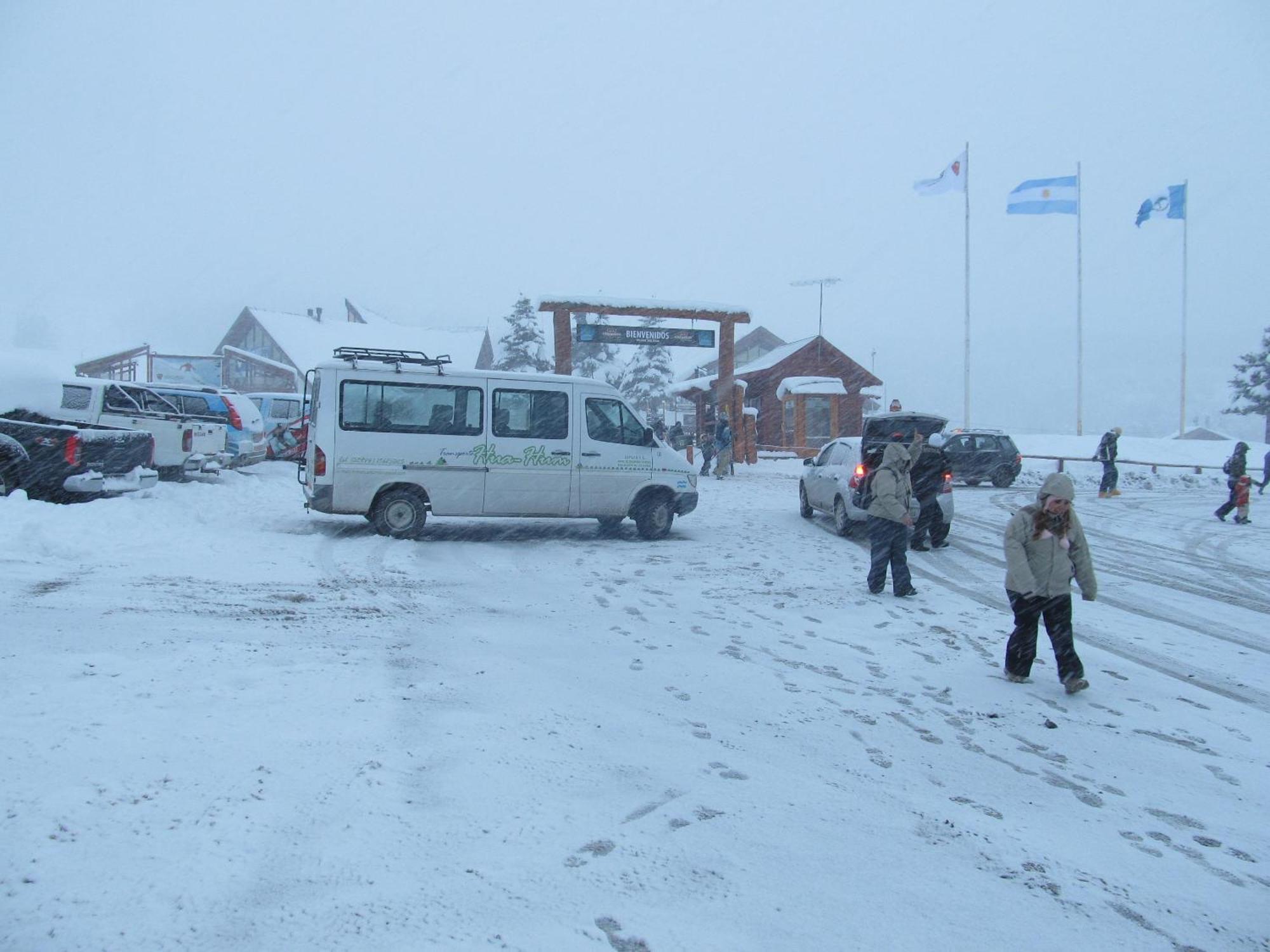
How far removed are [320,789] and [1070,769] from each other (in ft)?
12.1

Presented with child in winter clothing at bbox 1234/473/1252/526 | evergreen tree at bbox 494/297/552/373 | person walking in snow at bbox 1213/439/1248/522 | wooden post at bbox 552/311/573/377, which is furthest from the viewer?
evergreen tree at bbox 494/297/552/373

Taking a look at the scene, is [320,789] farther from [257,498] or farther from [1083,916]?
[257,498]

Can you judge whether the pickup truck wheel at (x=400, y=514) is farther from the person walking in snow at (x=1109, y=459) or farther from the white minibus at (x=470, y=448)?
the person walking in snow at (x=1109, y=459)


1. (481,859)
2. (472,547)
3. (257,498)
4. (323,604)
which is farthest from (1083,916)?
(257,498)

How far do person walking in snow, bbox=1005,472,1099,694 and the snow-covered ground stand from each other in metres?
0.31

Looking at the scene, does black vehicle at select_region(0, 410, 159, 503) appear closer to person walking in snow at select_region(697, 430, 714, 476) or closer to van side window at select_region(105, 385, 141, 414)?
van side window at select_region(105, 385, 141, 414)

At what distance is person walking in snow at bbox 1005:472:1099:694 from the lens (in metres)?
5.64

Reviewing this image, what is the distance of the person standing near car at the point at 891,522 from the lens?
8.48 m

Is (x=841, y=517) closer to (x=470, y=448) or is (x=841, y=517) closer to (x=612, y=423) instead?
(x=612, y=423)

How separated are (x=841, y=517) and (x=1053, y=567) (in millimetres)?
7065

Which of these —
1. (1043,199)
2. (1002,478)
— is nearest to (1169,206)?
(1043,199)

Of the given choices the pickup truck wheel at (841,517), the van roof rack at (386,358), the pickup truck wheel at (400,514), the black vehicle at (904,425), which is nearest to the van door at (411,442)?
the pickup truck wheel at (400,514)

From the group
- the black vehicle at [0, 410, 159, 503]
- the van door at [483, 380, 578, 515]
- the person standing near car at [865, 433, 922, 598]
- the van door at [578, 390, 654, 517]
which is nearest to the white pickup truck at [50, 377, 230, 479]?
the black vehicle at [0, 410, 159, 503]

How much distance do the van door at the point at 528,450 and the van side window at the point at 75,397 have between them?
8.26 metres
